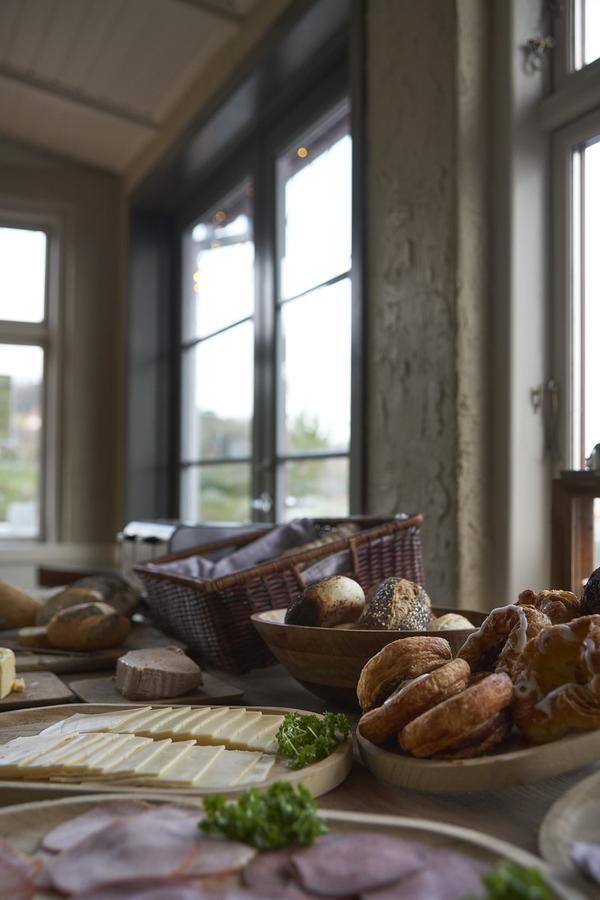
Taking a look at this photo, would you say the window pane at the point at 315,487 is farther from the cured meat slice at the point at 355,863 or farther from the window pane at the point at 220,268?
the cured meat slice at the point at 355,863

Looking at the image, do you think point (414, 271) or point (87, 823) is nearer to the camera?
point (87, 823)

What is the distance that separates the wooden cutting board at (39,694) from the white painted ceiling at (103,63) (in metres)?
2.71

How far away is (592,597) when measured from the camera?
0.87 m

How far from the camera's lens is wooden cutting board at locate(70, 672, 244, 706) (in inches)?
42.4

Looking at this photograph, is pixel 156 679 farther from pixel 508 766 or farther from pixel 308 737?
pixel 508 766

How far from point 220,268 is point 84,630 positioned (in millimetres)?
3142

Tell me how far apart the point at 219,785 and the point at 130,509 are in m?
4.17

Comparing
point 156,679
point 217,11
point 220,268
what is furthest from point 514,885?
point 220,268

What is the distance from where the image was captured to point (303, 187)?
11.2 ft

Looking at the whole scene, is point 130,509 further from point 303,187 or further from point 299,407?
point 303,187

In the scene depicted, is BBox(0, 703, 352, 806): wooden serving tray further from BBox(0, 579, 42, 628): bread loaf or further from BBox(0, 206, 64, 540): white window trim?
BBox(0, 206, 64, 540): white window trim

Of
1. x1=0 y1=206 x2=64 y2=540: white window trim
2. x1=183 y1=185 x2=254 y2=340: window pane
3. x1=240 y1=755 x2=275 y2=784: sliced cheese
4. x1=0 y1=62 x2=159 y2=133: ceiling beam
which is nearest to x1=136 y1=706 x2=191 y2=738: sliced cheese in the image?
x1=240 y1=755 x2=275 y2=784: sliced cheese

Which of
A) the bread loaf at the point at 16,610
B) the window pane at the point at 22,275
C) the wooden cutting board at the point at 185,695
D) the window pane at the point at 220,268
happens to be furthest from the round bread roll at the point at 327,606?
the window pane at the point at 22,275

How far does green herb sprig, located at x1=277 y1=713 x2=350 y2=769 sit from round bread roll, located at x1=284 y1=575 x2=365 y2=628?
176 millimetres
